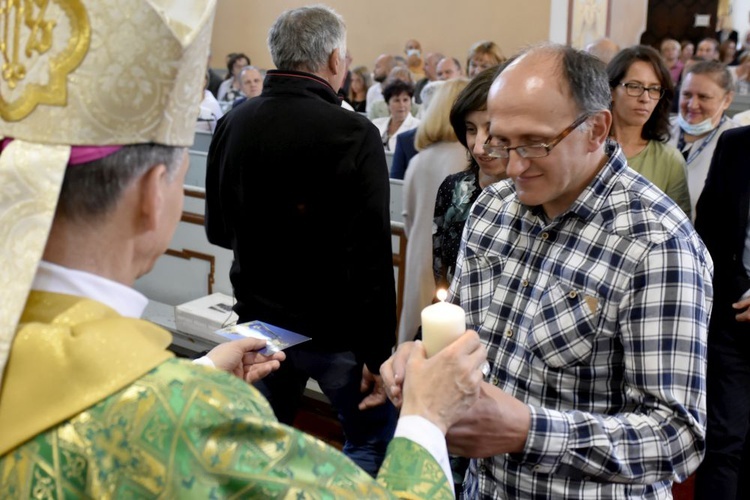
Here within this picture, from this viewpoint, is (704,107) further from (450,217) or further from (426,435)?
(426,435)

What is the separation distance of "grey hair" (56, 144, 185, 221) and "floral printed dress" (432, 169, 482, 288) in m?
1.80

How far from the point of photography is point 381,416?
288 centimetres

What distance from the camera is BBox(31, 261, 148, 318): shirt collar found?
951 mm

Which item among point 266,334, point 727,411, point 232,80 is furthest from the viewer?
point 232,80

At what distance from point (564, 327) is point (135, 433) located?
2.82 feet

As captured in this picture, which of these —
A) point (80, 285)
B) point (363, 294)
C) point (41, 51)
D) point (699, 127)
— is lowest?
point (363, 294)

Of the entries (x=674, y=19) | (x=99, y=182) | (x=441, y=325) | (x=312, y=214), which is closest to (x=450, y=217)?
(x=312, y=214)

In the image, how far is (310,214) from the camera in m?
2.55

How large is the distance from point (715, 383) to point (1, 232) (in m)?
2.64

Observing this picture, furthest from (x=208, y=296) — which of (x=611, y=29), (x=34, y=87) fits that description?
(x=611, y=29)

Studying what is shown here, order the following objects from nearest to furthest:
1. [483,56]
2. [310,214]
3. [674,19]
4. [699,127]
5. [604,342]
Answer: [604,342], [310,214], [699,127], [483,56], [674,19]

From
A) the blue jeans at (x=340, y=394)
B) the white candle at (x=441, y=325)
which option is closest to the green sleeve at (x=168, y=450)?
the white candle at (x=441, y=325)

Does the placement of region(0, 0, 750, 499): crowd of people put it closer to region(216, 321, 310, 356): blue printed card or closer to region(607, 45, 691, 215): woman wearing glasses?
region(216, 321, 310, 356): blue printed card

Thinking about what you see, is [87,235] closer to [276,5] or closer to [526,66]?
[526,66]
